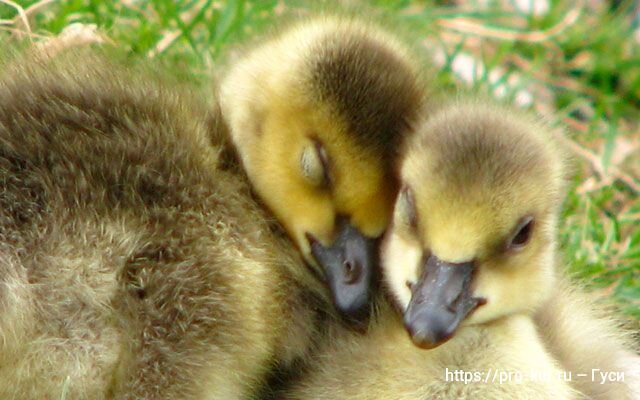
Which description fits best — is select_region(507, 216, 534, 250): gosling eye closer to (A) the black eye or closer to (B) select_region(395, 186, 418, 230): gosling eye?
(B) select_region(395, 186, 418, 230): gosling eye

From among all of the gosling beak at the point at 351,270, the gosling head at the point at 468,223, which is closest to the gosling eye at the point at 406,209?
the gosling head at the point at 468,223

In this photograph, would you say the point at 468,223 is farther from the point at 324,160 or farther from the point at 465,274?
the point at 324,160

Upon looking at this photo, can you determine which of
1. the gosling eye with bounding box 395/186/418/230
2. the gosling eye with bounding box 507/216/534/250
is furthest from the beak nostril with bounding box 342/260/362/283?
the gosling eye with bounding box 507/216/534/250

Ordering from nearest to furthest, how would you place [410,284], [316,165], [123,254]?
1. [123,254]
2. [410,284]
3. [316,165]

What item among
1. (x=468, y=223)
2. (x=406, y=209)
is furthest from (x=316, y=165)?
(x=468, y=223)

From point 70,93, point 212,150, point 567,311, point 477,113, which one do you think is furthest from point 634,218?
point 70,93

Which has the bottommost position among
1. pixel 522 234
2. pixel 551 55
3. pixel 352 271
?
pixel 551 55
